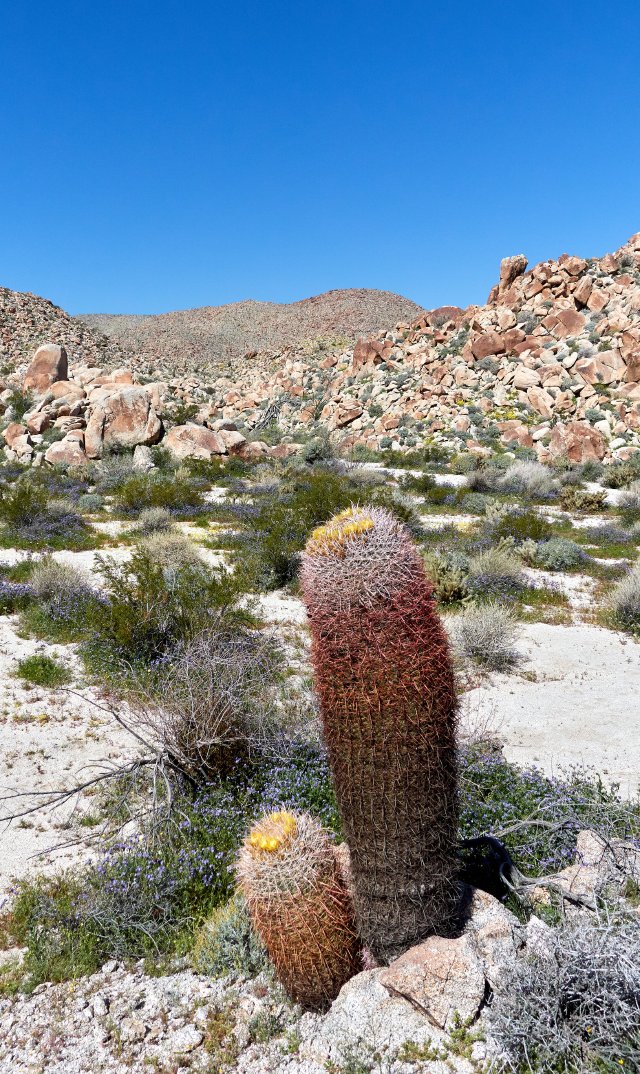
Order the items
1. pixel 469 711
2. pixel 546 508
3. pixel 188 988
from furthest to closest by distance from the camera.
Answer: pixel 546 508 < pixel 469 711 < pixel 188 988

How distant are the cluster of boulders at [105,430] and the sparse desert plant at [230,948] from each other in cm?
1711

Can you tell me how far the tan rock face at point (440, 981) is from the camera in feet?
8.23

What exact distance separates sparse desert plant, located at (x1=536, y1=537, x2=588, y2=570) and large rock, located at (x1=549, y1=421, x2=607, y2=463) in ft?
36.4

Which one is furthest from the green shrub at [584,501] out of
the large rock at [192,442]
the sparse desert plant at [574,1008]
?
the sparse desert plant at [574,1008]

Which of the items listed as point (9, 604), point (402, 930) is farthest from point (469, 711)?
point (9, 604)

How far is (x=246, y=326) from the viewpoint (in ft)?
233

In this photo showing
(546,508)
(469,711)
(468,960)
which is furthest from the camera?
(546,508)

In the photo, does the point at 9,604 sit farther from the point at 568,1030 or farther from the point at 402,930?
the point at 568,1030

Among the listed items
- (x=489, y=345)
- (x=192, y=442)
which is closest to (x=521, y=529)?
(x=192, y=442)

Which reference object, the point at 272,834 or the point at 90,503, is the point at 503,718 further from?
the point at 90,503

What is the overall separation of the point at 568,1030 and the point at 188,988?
181 centimetres

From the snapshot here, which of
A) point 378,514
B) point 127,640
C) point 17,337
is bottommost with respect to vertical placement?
point 127,640

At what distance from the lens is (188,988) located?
3082mm

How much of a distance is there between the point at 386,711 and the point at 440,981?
1195mm
